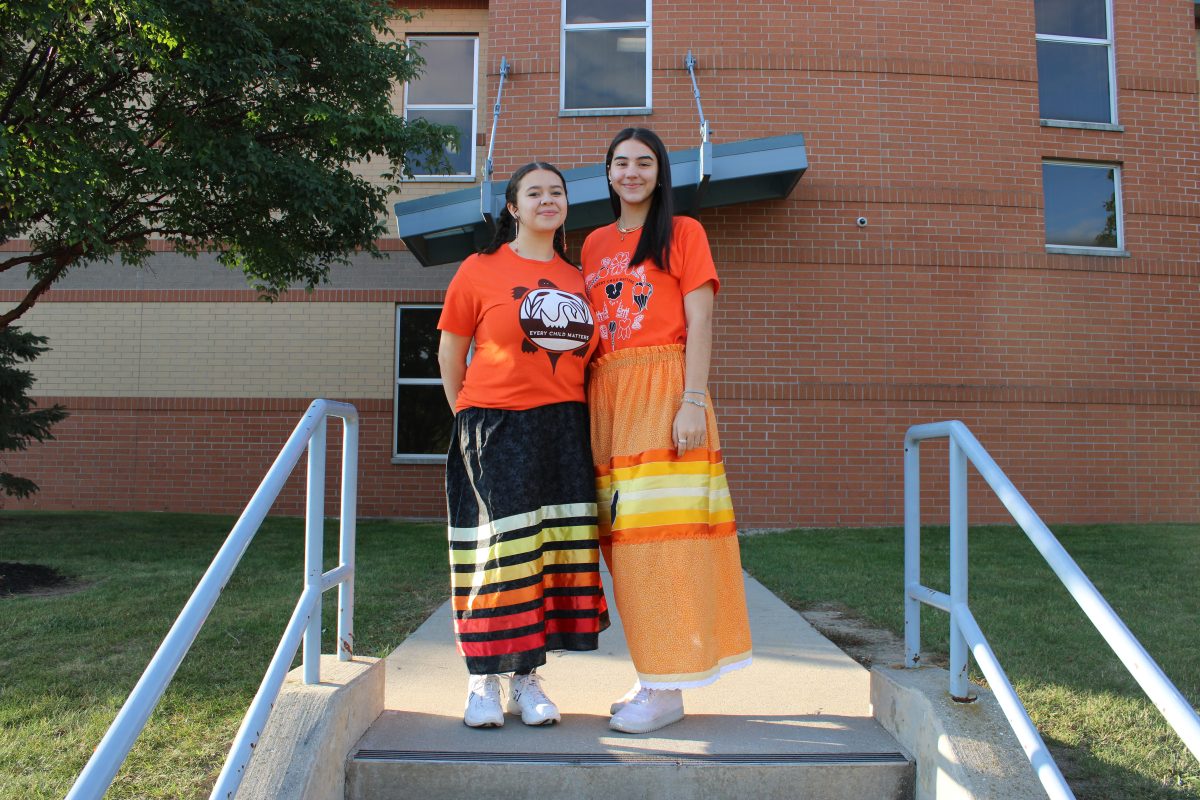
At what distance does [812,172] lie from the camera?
30.7ft

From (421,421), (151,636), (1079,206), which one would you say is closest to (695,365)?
(151,636)

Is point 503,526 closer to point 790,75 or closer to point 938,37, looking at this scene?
point 790,75

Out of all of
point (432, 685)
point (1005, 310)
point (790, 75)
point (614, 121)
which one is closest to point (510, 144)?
point (614, 121)

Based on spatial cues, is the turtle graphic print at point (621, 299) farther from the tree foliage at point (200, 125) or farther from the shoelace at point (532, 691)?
the tree foliage at point (200, 125)

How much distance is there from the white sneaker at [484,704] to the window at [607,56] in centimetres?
789

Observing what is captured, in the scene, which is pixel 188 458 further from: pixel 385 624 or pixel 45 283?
pixel 385 624

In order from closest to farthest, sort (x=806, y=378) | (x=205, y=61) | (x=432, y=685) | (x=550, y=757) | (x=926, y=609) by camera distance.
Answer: (x=550, y=757) < (x=432, y=685) < (x=926, y=609) < (x=205, y=61) < (x=806, y=378)

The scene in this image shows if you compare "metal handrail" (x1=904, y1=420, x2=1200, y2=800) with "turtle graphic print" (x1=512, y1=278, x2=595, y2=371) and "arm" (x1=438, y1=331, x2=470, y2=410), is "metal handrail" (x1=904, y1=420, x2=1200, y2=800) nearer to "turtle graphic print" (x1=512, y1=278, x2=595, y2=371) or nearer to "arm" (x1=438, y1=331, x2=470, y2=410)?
"turtle graphic print" (x1=512, y1=278, x2=595, y2=371)

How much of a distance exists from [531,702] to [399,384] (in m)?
8.79

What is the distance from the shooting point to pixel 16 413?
25.4ft

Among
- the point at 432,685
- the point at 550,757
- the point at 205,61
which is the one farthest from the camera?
the point at 205,61

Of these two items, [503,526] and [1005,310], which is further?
[1005,310]

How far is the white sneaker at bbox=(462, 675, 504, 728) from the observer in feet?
9.12

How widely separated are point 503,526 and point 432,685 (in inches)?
44.0
